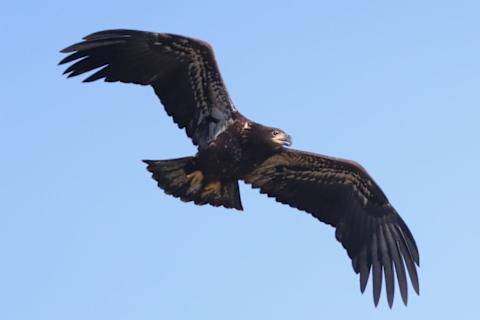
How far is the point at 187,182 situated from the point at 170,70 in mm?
1777

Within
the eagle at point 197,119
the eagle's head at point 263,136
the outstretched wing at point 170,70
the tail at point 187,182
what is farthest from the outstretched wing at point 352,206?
the outstretched wing at point 170,70

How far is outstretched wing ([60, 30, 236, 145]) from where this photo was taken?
60.9 ft

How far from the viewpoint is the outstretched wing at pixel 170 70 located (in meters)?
18.6

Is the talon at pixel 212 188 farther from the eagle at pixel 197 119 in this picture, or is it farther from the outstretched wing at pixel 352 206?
the outstretched wing at pixel 352 206

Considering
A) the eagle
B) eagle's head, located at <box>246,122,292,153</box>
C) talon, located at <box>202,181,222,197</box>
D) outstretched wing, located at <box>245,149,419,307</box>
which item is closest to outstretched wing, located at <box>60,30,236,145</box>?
the eagle

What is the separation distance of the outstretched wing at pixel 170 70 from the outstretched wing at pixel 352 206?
1585 millimetres

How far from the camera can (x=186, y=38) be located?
18.5 meters

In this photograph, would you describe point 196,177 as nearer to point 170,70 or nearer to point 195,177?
point 195,177

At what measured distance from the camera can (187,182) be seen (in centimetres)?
1912

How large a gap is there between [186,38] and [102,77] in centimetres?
145

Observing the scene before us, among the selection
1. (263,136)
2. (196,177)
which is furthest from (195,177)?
(263,136)

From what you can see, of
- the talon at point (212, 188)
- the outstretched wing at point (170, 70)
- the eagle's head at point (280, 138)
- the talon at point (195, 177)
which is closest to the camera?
the outstretched wing at point (170, 70)

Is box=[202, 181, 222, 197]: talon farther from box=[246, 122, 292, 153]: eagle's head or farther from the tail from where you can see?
box=[246, 122, 292, 153]: eagle's head

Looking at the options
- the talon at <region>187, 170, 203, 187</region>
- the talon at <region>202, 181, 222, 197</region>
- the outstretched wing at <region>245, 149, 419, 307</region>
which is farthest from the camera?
the outstretched wing at <region>245, 149, 419, 307</region>
